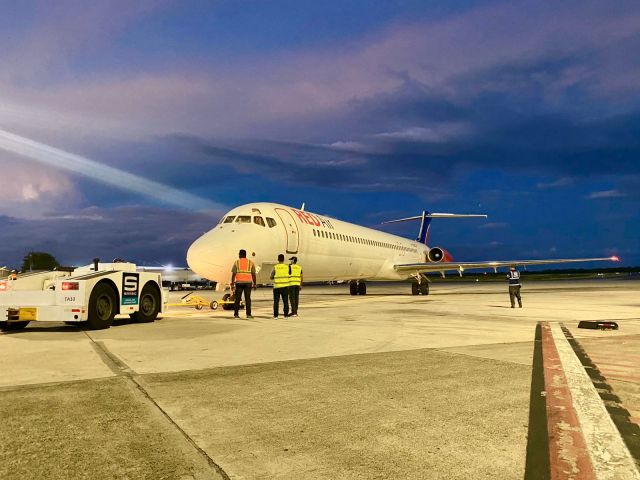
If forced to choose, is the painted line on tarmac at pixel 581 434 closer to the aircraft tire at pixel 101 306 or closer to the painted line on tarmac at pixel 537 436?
the painted line on tarmac at pixel 537 436

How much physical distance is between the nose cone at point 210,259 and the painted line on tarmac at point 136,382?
5163mm

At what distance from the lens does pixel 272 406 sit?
4.02m

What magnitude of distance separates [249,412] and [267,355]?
2.83 meters

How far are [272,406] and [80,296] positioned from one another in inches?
267

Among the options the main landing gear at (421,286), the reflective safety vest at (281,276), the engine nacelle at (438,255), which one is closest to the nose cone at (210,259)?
the reflective safety vest at (281,276)

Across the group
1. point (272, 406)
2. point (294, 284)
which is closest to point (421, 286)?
point (294, 284)

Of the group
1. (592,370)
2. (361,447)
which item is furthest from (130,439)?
(592,370)

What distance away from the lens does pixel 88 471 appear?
2.66m

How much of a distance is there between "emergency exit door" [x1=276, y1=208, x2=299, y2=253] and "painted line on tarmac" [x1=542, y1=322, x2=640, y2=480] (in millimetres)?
11738

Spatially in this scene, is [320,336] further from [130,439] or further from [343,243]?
[343,243]

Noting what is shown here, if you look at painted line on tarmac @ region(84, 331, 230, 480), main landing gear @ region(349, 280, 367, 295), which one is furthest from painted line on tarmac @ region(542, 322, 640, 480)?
main landing gear @ region(349, 280, 367, 295)

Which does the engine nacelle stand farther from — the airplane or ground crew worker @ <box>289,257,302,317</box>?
ground crew worker @ <box>289,257,302,317</box>

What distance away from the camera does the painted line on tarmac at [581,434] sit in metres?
2.70

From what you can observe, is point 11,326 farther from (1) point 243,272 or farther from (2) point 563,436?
(2) point 563,436
